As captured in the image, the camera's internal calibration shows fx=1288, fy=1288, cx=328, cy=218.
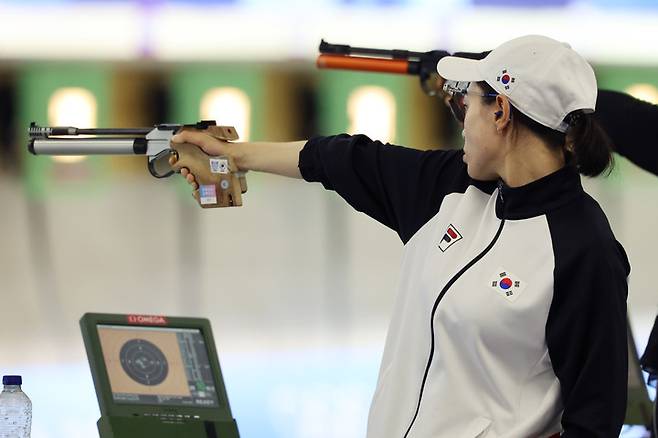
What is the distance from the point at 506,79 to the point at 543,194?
179mm

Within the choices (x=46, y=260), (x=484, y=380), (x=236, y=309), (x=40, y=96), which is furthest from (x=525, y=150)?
(x=40, y=96)

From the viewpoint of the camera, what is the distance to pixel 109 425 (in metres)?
2.30

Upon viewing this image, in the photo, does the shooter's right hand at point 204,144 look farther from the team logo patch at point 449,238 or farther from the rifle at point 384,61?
the rifle at point 384,61

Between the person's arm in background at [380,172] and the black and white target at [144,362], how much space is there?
0.45 metres

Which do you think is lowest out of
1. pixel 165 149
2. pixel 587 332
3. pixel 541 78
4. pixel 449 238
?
pixel 587 332

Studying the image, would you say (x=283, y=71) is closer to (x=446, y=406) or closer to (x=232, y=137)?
(x=232, y=137)

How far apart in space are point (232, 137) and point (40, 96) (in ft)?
8.89

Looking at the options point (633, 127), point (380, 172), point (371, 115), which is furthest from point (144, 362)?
point (371, 115)

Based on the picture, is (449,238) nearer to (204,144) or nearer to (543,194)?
(543,194)

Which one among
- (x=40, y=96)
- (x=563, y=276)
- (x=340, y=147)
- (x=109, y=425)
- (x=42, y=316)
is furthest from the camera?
(x=40, y=96)

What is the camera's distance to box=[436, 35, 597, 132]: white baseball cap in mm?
1830

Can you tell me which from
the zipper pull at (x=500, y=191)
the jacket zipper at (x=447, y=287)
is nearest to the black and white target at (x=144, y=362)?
the jacket zipper at (x=447, y=287)

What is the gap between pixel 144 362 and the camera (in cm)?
242

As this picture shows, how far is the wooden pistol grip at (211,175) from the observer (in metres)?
2.27
